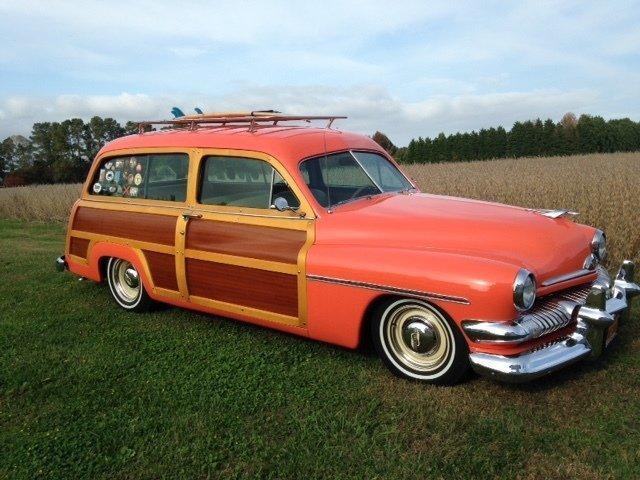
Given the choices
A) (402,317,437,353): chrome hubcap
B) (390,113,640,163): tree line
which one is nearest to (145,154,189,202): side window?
(402,317,437,353): chrome hubcap

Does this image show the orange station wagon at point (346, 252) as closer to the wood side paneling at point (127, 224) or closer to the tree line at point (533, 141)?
the wood side paneling at point (127, 224)

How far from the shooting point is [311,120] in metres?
5.29

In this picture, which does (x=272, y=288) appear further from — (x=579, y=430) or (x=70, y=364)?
(x=579, y=430)

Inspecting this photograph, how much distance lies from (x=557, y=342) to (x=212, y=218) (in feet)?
9.09

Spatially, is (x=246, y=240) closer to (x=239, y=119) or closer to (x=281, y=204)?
(x=281, y=204)

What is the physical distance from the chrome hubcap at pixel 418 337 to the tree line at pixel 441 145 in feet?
112

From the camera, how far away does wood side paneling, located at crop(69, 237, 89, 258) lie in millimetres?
5855

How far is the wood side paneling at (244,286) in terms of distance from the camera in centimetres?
416

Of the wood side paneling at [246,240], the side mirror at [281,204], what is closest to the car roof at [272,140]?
the side mirror at [281,204]

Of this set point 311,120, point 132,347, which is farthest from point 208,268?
point 311,120

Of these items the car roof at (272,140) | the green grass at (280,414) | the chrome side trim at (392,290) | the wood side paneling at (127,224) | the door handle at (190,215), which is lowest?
the green grass at (280,414)

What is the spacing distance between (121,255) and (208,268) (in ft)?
4.13

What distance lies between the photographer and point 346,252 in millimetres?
3877

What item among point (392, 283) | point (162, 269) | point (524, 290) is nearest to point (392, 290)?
point (392, 283)
